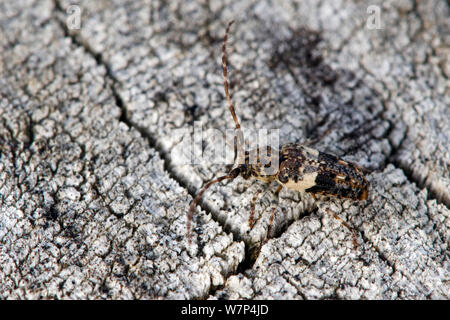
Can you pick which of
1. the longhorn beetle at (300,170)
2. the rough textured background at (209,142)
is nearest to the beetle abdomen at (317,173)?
the longhorn beetle at (300,170)

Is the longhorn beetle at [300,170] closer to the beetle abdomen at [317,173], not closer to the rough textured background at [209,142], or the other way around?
the beetle abdomen at [317,173]

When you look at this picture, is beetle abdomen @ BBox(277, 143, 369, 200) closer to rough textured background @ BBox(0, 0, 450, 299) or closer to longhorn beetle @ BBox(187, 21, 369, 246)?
longhorn beetle @ BBox(187, 21, 369, 246)

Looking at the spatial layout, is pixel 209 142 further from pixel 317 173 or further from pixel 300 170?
pixel 317 173

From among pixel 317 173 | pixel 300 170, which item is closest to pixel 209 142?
pixel 300 170

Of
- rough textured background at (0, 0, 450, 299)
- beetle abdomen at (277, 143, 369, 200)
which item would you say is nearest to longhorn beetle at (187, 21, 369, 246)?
beetle abdomen at (277, 143, 369, 200)

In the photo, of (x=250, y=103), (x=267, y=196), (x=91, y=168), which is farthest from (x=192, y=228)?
(x=250, y=103)

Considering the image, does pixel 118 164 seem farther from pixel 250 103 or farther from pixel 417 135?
pixel 417 135
